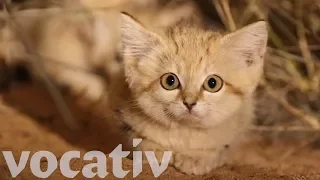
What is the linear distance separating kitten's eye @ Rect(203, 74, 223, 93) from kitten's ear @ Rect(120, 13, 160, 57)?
0.19 m

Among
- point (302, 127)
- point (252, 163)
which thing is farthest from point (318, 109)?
point (252, 163)

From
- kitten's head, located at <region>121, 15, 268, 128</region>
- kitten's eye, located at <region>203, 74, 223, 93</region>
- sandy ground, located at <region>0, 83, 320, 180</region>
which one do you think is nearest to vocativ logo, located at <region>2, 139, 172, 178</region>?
sandy ground, located at <region>0, 83, 320, 180</region>

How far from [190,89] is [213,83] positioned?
8 centimetres

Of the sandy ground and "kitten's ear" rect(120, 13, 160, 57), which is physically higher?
"kitten's ear" rect(120, 13, 160, 57)

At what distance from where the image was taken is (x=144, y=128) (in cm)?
164

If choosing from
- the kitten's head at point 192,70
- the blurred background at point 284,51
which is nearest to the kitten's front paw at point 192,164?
the kitten's head at point 192,70

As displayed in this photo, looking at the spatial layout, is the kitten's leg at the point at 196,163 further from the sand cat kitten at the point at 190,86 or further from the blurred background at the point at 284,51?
the blurred background at the point at 284,51

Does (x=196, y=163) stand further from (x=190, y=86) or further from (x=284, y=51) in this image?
(x=284, y=51)

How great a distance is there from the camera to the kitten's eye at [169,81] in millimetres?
1543

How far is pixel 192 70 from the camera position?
1.54 m

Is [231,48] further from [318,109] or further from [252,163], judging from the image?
[318,109]

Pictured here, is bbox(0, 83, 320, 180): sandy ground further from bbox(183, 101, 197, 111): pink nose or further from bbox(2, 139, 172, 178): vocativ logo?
bbox(183, 101, 197, 111): pink nose

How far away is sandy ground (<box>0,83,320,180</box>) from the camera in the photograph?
159 cm

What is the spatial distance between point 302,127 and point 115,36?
89 centimetres
